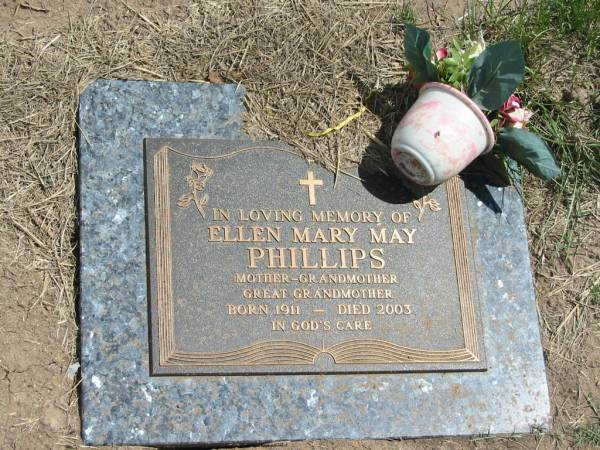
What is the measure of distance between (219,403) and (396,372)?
0.62 m

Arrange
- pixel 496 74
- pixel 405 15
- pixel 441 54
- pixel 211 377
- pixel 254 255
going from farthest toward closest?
1. pixel 405 15
2. pixel 441 54
3. pixel 496 74
4. pixel 254 255
5. pixel 211 377

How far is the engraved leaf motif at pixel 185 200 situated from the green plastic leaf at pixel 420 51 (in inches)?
38.8

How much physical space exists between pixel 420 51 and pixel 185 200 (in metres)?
1.04

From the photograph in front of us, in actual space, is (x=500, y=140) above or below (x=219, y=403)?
above

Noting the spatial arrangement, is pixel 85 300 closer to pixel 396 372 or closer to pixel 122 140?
pixel 122 140

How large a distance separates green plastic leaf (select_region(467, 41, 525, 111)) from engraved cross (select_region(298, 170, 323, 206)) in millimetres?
645

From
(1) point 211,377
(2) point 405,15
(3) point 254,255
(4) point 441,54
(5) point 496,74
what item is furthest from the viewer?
(2) point 405,15

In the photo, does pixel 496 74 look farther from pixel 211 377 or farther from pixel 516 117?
pixel 211 377

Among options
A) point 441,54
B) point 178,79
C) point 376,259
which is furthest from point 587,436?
point 178,79

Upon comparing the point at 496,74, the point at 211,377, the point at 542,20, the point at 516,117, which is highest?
the point at 542,20

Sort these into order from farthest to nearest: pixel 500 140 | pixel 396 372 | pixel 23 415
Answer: pixel 500 140
pixel 396 372
pixel 23 415

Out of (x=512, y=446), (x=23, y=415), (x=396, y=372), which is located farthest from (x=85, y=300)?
(x=512, y=446)

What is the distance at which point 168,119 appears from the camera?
351 cm

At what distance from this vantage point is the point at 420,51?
3588 millimetres
